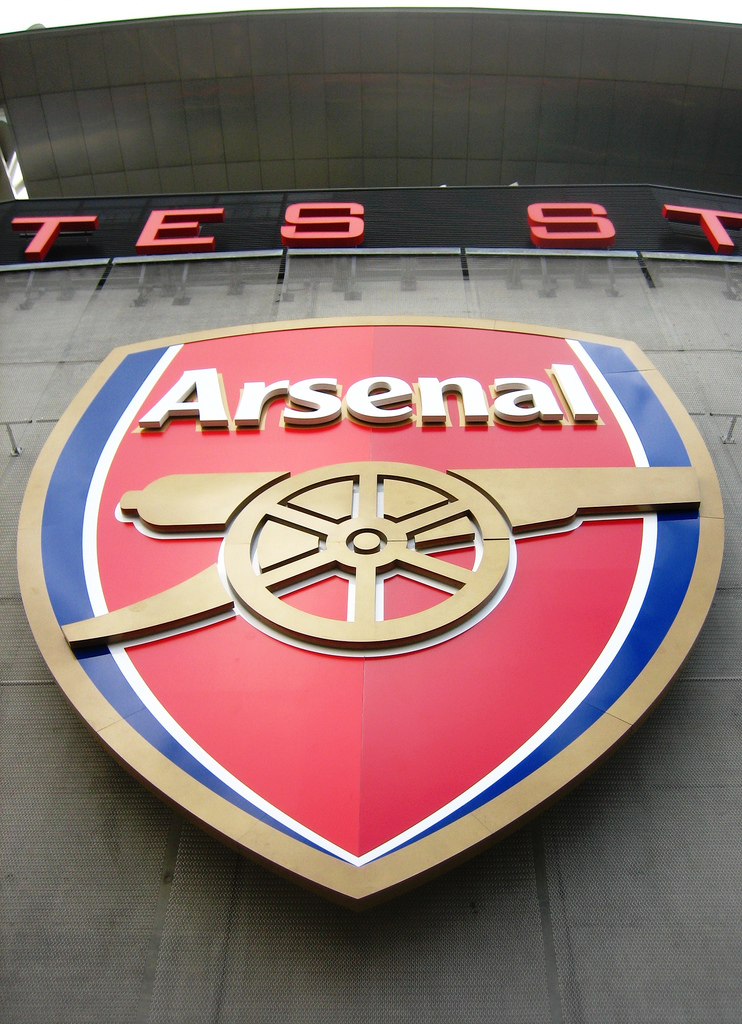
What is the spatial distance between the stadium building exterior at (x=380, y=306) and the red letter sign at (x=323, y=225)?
0.34ft

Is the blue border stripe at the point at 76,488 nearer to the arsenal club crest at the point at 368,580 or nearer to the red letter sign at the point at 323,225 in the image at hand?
the arsenal club crest at the point at 368,580

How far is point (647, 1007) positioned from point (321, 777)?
3177mm

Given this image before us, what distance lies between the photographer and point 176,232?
1698 centimetres

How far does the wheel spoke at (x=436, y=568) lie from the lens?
869 cm

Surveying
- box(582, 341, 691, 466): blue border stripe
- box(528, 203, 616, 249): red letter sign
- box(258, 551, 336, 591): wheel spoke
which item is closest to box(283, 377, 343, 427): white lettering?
box(258, 551, 336, 591): wheel spoke

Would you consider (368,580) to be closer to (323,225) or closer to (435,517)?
(435,517)

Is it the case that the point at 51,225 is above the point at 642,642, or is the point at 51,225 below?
above

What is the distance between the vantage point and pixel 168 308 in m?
15.1

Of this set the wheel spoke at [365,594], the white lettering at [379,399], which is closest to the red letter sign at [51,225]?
the white lettering at [379,399]

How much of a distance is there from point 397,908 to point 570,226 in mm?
13837

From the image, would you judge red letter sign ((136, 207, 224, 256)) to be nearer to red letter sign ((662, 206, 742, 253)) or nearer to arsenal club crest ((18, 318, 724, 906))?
arsenal club crest ((18, 318, 724, 906))

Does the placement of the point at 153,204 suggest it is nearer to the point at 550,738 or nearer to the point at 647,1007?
the point at 550,738

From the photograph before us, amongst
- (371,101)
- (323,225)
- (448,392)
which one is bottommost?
(448,392)

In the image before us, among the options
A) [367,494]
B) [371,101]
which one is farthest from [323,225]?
[367,494]
